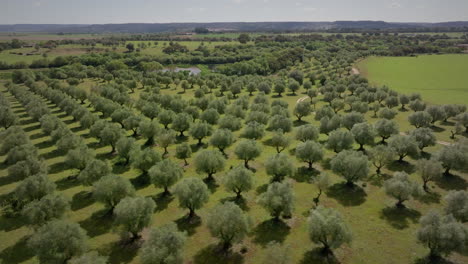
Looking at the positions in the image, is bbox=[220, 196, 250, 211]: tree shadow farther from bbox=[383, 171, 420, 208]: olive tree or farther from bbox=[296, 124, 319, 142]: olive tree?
bbox=[296, 124, 319, 142]: olive tree

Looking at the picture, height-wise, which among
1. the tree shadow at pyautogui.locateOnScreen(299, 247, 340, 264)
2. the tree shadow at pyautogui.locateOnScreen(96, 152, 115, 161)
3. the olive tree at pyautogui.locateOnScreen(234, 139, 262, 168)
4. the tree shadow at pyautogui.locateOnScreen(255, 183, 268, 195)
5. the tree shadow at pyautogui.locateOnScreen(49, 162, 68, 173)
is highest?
the olive tree at pyautogui.locateOnScreen(234, 139, 262, 168)

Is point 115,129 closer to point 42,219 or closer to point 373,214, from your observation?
point 42,219

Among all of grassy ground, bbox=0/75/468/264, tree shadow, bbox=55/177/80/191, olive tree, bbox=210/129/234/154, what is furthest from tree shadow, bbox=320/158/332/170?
tree shadow, bbox=55/177/80/191

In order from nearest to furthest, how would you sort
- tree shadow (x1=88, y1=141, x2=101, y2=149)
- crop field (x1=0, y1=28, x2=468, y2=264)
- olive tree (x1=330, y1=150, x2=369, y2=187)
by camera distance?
crop field (x1=0, y1=28, x2=468, y2=264) < olive tree (x1=330, y1=150, x2=369, y2=187) < tree shadow (x1=88, y1=141, x2=101, y2=149)

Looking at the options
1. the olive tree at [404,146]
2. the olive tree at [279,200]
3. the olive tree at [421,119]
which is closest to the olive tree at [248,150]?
the olive tree at [279,200]

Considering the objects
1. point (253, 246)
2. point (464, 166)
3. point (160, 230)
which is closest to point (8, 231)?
point (160, 230)

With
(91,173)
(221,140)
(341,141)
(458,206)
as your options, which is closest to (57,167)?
(91,173)

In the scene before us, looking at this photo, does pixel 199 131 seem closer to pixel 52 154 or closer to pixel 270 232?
pixel 270 232
